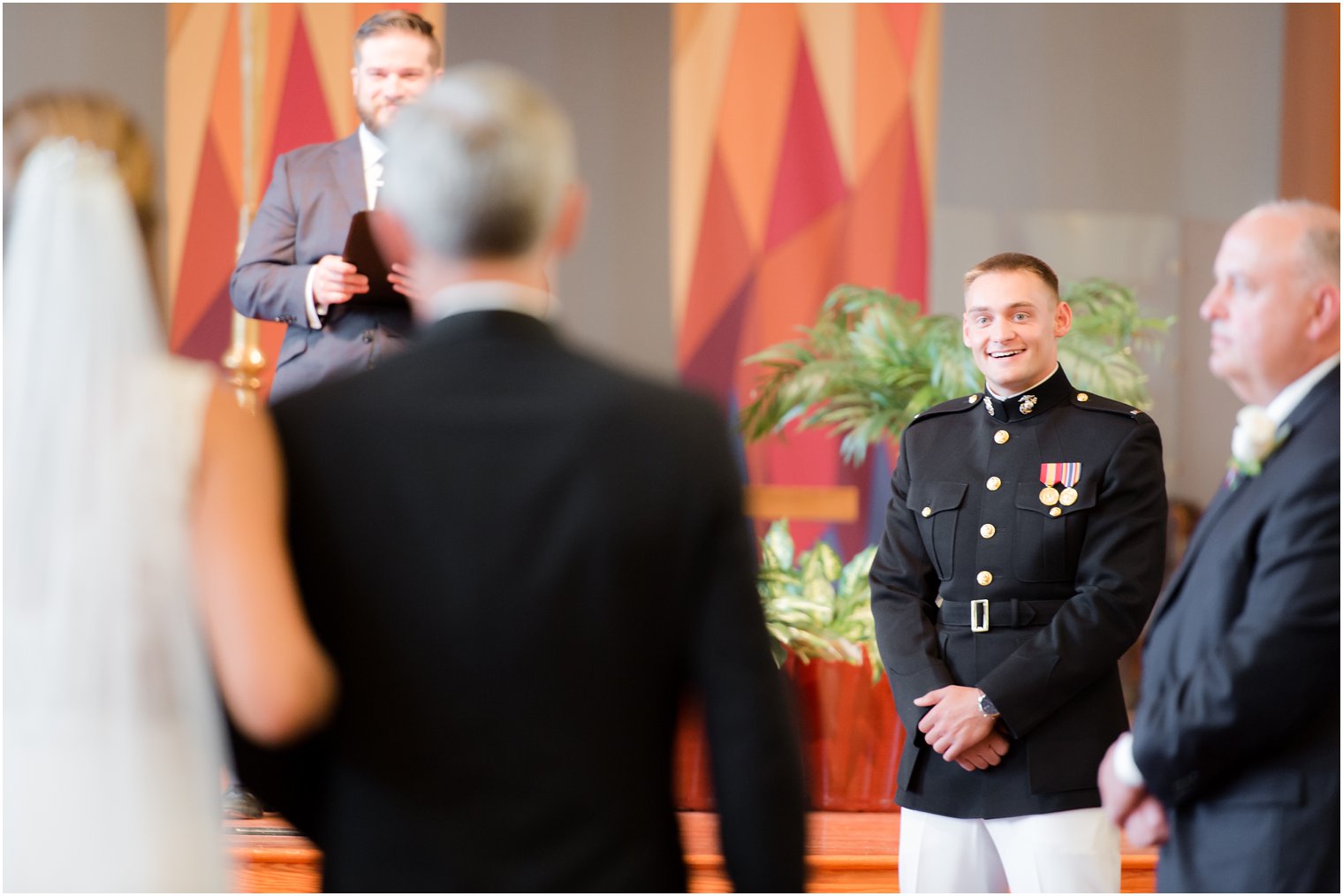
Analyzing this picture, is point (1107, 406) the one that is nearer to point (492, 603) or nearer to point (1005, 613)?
point (1005, 613)

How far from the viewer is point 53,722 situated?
1.30m

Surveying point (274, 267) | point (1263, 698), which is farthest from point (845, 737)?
point (1263, 698)

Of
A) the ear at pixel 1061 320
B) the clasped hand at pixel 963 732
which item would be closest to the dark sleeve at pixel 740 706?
the clasped hand at pixel 963 732

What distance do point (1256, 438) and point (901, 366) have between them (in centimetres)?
233

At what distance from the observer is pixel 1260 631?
1644mm

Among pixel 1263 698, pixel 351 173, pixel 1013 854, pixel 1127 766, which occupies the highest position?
pixel 351 173

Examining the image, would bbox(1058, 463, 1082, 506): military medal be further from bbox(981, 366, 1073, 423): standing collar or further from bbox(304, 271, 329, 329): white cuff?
bbox(304, 271, 329, 329): white cuff

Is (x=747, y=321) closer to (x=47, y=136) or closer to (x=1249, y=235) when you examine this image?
(x=1249, y=235)

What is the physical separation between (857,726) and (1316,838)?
181cm

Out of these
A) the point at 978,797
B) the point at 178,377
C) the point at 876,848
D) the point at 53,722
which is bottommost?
the point at 876,848

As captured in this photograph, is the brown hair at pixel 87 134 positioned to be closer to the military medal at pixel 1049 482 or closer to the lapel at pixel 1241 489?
the lapel at pixel 1241 489

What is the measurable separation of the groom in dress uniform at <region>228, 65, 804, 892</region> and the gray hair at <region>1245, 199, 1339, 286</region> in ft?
2.88

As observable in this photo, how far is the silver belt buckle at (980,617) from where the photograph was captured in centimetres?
249

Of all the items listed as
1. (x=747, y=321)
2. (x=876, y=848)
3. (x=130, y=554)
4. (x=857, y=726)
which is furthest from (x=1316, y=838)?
(x=747, y=321)
